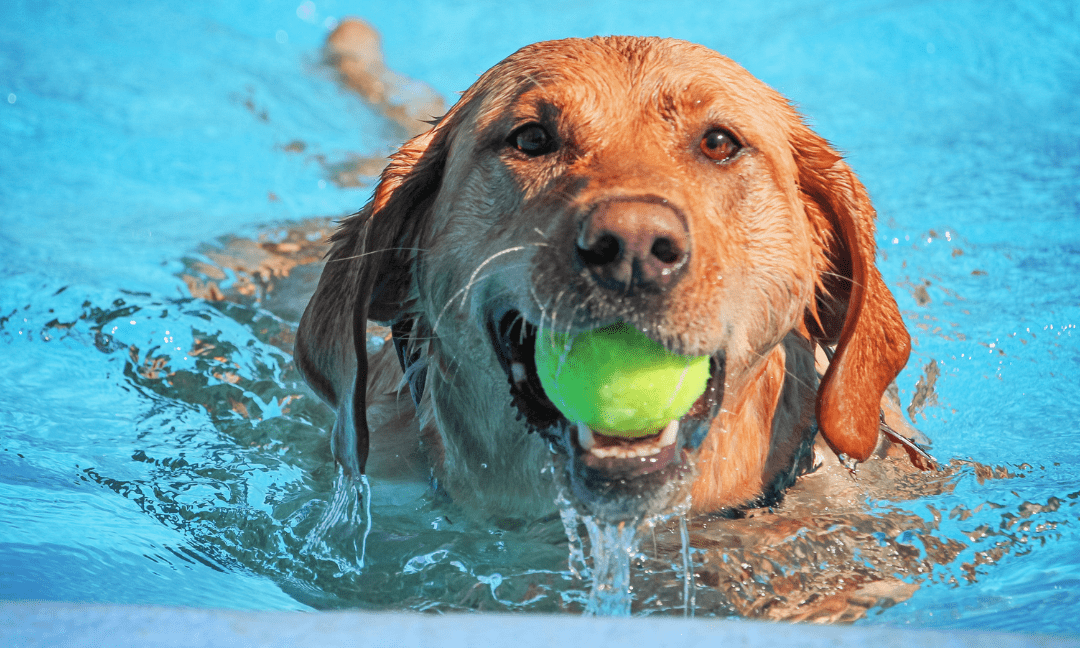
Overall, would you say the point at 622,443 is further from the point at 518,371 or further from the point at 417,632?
the point at 417,632

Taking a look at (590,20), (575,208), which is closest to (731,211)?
(575,208)

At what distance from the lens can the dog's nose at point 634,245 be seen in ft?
7.30

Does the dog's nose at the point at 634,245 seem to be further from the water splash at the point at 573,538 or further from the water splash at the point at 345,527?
the water splash at the point at 345,527

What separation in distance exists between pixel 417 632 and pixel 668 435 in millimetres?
967

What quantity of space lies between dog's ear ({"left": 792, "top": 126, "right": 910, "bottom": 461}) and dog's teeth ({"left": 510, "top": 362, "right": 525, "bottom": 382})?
0.91 metres

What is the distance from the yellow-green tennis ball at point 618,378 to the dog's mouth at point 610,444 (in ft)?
0.16

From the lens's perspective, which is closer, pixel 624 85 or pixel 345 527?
pixel 624 85

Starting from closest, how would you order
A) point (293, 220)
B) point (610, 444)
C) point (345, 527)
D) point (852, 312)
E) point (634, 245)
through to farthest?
point (634, 245), point (610, 444), point (852, 312), point (345, 527), point (293, 220)

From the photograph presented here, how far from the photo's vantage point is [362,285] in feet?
10.1

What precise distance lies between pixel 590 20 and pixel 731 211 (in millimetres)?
8134

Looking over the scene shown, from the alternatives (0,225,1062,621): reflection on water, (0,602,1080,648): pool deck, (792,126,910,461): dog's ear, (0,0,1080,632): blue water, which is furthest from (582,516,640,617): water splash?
(0,602,1080,648): pool deck

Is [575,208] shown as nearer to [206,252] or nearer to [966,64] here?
[206,252]

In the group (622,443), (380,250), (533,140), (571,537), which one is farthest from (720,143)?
(571,537)

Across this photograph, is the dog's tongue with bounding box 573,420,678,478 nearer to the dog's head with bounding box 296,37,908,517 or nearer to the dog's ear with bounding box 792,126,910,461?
the dog's head with bounding box 296,37,908,517
